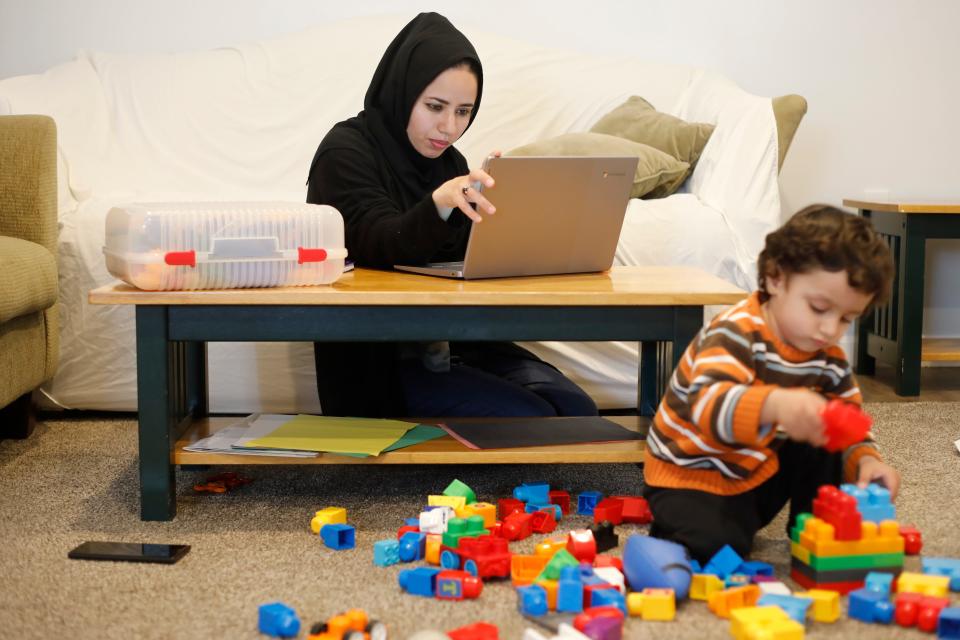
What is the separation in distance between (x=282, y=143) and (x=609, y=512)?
1.57 m

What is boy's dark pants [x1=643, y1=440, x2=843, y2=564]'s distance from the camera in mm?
1403

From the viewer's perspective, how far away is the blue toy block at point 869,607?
1.24 m

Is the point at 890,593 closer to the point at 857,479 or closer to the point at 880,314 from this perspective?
the point at 857,479

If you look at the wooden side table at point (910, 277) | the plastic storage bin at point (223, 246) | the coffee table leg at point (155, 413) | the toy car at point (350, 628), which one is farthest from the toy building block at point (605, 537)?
the wooden side table at point (910, 277)

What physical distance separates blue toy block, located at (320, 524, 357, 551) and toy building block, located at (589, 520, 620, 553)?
342 mm

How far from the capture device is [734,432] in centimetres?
132

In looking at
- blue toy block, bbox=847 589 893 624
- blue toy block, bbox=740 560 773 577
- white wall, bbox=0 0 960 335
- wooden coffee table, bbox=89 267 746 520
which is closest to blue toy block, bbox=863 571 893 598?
blue toy block, bbox=847 589 893 624

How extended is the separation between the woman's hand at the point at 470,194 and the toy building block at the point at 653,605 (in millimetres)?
591

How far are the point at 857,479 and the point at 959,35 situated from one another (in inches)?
85.6

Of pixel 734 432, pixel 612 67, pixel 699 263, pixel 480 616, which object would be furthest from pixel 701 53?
pixel 480 616

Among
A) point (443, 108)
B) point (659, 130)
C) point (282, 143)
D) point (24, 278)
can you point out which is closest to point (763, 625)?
point (443, 108)

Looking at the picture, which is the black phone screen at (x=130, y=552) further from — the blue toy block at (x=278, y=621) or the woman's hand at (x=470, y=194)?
the woman's hand at (x=470, y=194)

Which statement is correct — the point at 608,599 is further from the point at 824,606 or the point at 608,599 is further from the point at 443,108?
the point at 443,108

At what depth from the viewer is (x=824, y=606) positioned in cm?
125
